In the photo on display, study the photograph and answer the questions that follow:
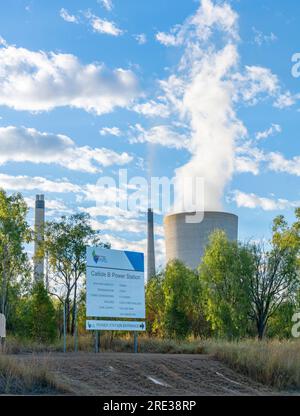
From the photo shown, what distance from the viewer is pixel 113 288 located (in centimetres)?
2450

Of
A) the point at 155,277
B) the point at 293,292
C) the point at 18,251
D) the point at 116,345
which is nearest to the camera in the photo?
the point at 116,345

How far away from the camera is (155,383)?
15312mm

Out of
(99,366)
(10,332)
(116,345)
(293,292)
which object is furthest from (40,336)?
(293,292)

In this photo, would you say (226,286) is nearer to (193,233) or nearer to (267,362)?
(267,362)

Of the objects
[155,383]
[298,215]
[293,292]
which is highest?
[298,215]

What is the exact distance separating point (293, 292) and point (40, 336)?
1982 centimetres

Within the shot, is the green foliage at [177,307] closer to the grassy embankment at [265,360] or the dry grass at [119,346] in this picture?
the dry grass at [119,346]

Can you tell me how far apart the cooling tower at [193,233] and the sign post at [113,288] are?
144 ft

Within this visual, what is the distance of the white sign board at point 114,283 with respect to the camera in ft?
78.0

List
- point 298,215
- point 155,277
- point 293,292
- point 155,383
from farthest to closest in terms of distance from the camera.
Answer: point 155,277
point 293,292
point 298,215
point 155,383

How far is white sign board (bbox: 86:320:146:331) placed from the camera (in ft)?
78.0

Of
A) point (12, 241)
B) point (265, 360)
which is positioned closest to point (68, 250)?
point (12, 241)

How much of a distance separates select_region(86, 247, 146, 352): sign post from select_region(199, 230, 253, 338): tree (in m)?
15.8
